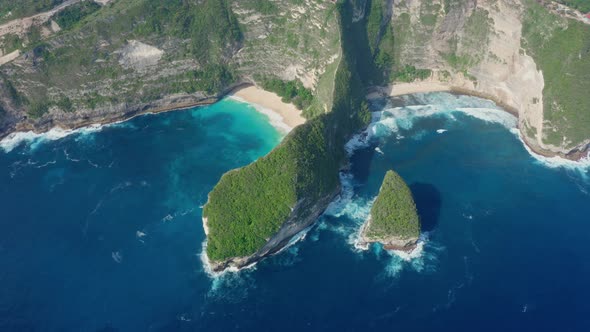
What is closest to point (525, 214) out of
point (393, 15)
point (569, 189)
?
point (569, 189)

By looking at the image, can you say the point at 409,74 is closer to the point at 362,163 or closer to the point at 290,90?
the point at 290,90

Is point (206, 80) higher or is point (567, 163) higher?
point (567, 163)

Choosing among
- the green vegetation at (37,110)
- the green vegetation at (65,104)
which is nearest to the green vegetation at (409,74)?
the green vegetation at (65,104)

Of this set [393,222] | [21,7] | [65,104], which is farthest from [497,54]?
[21,7]

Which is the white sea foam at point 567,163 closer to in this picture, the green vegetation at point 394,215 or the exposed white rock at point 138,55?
the green vegetation at point 394,215

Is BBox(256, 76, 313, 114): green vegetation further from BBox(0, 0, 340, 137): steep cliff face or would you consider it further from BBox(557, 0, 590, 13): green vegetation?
BBox(557, 0, 590, 13): green vegetation
